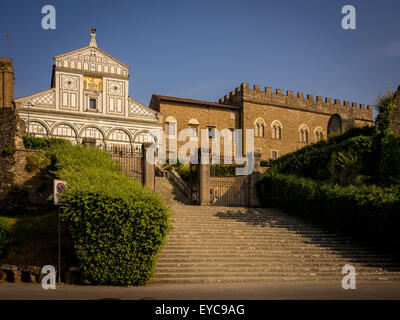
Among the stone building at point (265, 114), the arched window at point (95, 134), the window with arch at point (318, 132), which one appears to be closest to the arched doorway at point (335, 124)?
the stone building at point (265, 114)

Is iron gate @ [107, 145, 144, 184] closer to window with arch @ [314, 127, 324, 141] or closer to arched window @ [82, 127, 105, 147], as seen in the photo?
arched window @ [82, 127, 105, 147]

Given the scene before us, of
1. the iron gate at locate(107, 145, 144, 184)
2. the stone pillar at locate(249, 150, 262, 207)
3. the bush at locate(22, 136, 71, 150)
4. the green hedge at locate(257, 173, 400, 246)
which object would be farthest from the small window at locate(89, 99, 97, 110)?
the green hedge at locate(257, 173, 400, 246)

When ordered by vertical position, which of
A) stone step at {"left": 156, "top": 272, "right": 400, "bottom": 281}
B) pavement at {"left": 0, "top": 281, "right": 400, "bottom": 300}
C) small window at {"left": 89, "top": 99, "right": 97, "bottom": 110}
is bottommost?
stone step at {"left": 156, "top": 272, "right": 400, "bottom": 281}

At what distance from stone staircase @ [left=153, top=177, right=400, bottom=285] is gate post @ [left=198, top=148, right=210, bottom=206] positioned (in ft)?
8.41

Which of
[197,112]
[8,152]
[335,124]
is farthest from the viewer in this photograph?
[197,112]

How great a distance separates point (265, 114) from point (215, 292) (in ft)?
122

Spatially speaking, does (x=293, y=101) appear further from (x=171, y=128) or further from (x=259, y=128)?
(x=171, y=128)

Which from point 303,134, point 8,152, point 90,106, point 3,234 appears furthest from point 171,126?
point 3,234

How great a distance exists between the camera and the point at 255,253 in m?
13.3

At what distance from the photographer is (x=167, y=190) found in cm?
2338

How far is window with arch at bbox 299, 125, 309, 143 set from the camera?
47406 millimetres
